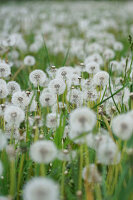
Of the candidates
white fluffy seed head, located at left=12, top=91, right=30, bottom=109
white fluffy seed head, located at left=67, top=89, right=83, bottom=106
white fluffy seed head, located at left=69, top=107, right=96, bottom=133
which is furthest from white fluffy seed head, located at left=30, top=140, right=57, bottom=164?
white fluffy seed head, located at left=67, top=89, right=83, bottom=106

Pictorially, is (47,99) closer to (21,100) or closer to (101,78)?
(21,100)

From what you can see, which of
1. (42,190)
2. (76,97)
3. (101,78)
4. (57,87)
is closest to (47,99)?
(57,87)

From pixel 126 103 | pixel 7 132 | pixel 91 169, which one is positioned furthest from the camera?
pixel 126 103

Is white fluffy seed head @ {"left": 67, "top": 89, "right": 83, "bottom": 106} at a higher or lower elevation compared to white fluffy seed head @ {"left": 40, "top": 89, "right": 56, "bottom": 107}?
higher

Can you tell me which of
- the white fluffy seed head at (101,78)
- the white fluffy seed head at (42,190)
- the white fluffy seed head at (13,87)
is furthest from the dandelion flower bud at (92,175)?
the white fluffy seed head at (13,87)

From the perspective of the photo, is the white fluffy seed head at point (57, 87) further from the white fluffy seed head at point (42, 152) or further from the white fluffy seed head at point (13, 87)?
the white fluffy seed head at point (42, 152)

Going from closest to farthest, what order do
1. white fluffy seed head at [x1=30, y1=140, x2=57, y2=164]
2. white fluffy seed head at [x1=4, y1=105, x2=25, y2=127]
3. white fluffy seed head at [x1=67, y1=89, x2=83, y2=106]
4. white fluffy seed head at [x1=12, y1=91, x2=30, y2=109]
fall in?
white fluffy seed head at [x1=30, y1=140, x2=57, y2=164]
white fluffy seed head at [x1=4, y1=105, x2=25, y2=127]
white fluffy seed head at [x1=12, y1=91, x2=30, y2=109]
white fluffy seed head at [x1=67, y1=89, x2=83, y2=106]

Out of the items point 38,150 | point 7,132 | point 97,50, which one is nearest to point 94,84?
point 7,132

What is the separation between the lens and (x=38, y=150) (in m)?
0.78

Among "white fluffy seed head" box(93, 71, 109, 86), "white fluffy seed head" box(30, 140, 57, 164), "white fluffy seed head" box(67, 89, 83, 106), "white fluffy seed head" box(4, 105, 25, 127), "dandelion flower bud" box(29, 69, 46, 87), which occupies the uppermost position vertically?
"dandelion flower bud" box(29, 69, 46, 87)

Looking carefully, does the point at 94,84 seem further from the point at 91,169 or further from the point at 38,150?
the point at 38,150

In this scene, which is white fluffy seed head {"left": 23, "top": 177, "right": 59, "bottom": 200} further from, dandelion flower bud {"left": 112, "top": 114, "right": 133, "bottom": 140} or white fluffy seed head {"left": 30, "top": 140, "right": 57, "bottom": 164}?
dandelion flower bud {"left": 112, "top": 114, "right": 133, "bottom": 140}

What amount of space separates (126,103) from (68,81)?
0.32 m

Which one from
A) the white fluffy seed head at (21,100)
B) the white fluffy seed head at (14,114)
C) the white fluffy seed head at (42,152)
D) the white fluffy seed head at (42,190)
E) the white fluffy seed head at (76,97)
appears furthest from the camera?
the white fluffy seed head at (76,97)
